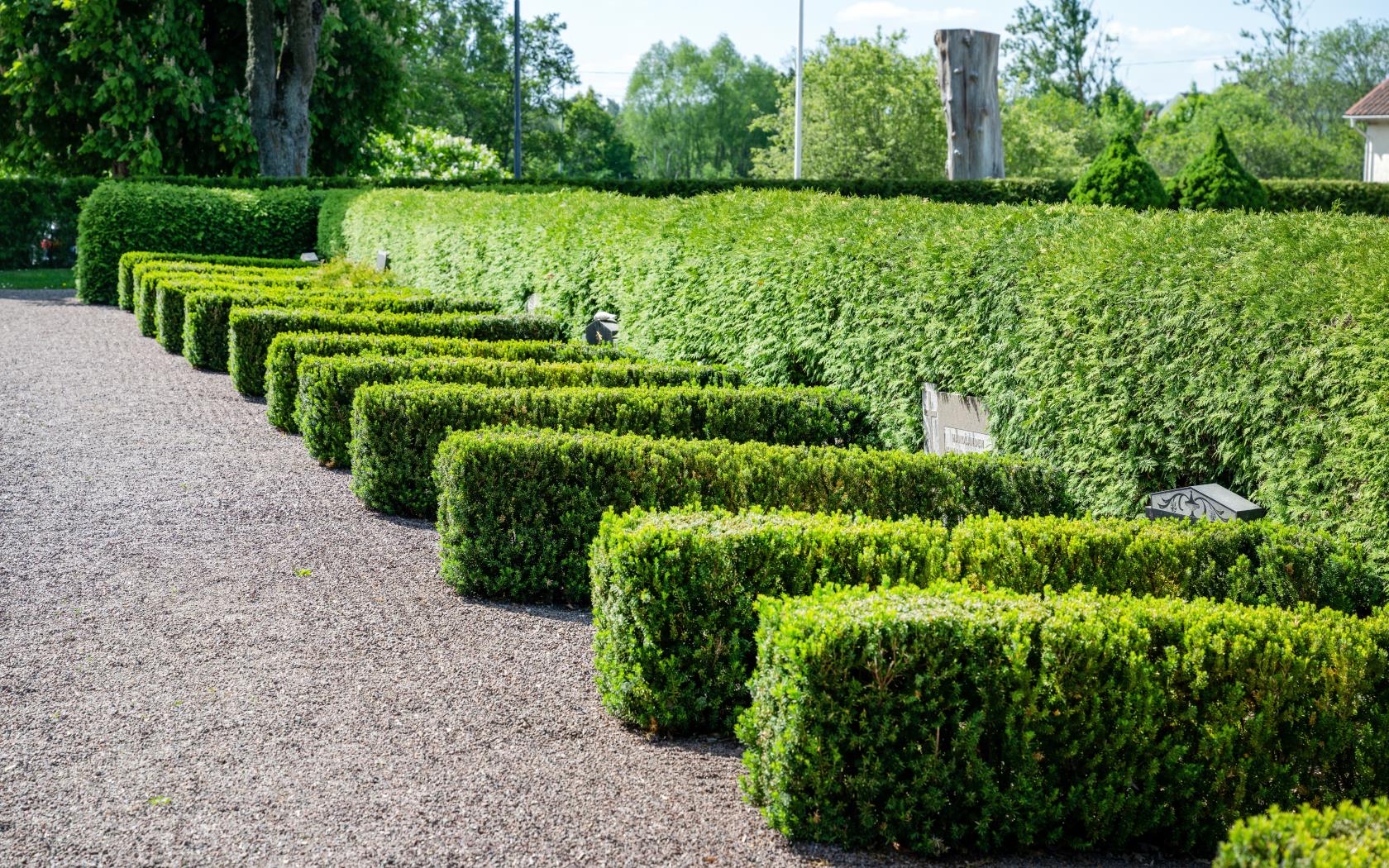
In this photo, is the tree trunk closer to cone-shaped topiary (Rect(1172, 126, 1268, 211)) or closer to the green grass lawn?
cone-shaped topiary (Rect(1172, 126, 1268, 211))

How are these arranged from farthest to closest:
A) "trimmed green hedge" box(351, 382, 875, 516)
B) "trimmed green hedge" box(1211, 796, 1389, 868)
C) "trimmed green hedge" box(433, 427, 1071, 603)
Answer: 1. "trimmed green hedge" box(351, 382, 875, 516)
2. "trimmed green hedge" box(433, 427, 1071, 603)
3. "trimmed green hedge" box(1211, 796, 1389, 868)

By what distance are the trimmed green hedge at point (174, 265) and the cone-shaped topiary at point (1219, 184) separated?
46.8 ft

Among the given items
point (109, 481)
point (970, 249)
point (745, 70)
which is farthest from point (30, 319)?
point (745, 70)

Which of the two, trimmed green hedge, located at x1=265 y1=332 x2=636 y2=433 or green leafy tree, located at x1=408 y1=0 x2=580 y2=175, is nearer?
trimmed green hedge, located at x1=265 y1=332 x2=636 y2=433

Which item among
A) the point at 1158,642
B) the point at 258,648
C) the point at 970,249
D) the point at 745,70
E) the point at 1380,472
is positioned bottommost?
the point at 258,648

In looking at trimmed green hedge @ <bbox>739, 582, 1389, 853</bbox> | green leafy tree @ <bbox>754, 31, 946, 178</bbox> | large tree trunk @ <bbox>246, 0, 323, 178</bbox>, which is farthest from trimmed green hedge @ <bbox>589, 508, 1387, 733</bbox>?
green leafy tree @ <bbox>754, 31, 946, 178</bbox>

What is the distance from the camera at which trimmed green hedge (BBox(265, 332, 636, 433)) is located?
925cm

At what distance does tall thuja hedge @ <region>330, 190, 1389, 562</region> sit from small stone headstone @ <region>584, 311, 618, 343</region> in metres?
0.51

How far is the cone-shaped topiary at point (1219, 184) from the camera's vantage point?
19.2 m

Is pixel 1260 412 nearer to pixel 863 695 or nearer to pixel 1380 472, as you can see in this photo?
pixel 1380 472

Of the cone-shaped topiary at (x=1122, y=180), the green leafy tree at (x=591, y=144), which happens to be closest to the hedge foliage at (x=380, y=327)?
the cone-shaped topiary at (x=1122, y=180)

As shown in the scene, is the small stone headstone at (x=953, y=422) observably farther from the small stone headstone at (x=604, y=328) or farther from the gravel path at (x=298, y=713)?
the small stone headstone at (x=604, y=328)

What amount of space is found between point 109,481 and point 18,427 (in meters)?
2.51

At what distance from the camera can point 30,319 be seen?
60.6 ft
